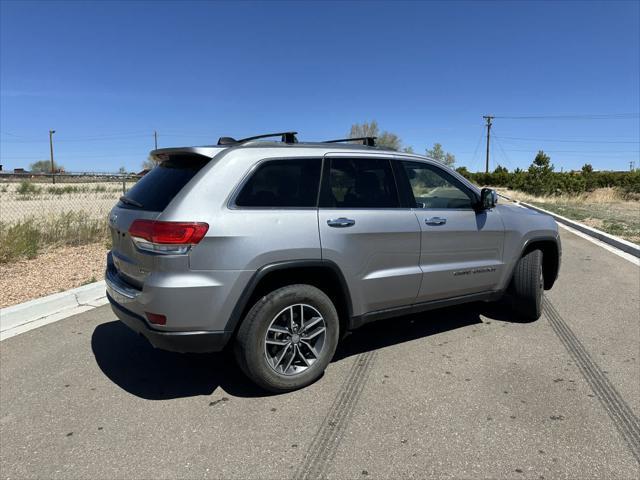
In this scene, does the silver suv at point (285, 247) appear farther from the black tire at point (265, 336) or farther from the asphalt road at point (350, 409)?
the asphalt road at point (350, 409)

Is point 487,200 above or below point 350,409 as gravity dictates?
above

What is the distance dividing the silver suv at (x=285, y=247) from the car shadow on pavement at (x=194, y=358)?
53 cm

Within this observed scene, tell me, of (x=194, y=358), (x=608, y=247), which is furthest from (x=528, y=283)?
(x=608, y=247)

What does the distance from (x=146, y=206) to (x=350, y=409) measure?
6.70 feet

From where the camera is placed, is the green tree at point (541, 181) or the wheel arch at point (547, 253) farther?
the green tree at point (541, 181)

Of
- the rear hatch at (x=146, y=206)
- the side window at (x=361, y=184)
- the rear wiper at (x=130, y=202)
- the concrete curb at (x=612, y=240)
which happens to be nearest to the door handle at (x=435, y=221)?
the side window at (x=361, y=184)

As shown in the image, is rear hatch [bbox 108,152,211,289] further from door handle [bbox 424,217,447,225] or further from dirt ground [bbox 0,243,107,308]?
dirt ground [bbox 0,243,107,308]

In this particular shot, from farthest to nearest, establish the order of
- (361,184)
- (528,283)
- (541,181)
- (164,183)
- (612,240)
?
(541,181) → (612,240) → (528,283) → (361,184) → (164,183)

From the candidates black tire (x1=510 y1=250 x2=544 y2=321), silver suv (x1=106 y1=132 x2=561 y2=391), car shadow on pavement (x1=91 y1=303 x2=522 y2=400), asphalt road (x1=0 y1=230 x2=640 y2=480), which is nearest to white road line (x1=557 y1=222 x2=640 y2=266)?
asphalt road (x1=0 y1=230 x2=640 y2=480)

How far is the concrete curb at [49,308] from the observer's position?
15.9 feet

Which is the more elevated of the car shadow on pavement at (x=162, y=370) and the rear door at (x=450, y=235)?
the rear door at (x=450, y=235)

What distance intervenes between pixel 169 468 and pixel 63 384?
1.54 metres

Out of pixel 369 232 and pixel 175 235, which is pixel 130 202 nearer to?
pixel 175 235

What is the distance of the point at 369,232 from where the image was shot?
3.77m
